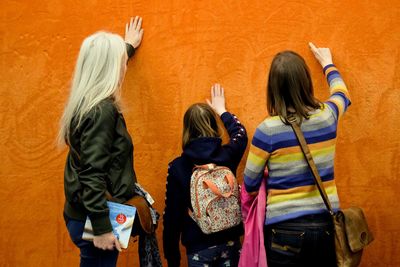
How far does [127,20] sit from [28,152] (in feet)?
3.83

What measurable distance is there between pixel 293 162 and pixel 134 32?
1578 mm

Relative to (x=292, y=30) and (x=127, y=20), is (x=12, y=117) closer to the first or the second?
(x=127, y=20)

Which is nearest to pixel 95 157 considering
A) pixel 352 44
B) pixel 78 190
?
pixel 78 190

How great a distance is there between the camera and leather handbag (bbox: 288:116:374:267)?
3.00 metres

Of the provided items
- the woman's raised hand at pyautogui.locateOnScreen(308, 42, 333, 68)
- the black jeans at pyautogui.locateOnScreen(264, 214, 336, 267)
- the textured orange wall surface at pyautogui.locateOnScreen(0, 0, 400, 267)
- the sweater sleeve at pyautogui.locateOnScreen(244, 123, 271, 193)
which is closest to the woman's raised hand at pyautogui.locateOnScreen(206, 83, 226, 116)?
the textured orange wall surface at pyautogui.locateOnScreen(0, 0, 400, 267)

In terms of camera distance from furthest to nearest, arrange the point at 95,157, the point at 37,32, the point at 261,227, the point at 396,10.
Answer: the point at 37,32 → the point at 396,10 → the point at 261,227 → the point at 95,157

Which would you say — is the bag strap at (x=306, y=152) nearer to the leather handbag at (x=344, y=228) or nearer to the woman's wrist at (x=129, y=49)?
the leather handbag at (x=344, y=228)

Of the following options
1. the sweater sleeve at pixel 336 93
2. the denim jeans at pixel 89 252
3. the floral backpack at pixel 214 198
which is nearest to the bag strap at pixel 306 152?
the sweater sleeve at pixel 336 93

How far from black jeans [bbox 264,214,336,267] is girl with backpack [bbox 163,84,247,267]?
21.1 inches

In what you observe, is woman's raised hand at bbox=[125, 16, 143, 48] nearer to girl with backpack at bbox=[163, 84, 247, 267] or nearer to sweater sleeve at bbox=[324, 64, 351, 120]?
girl with backpack at bbox=[163, 84, 247, 267]

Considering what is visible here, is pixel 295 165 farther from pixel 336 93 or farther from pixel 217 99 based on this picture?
pixel 217 99

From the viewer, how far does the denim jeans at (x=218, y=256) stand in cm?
357

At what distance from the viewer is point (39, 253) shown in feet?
14.1

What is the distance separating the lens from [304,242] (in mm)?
3029
